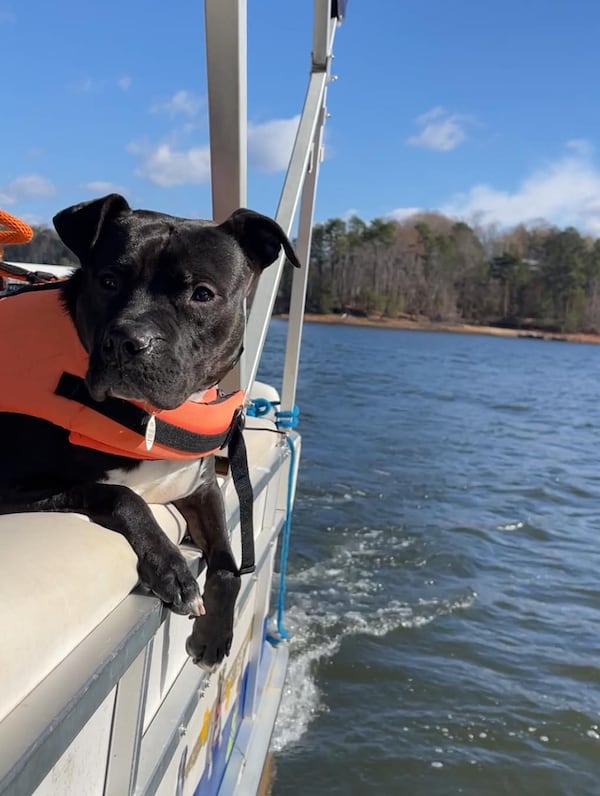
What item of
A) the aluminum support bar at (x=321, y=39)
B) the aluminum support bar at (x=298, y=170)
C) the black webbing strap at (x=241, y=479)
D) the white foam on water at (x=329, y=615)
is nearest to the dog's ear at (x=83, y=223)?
the black webbing strap at (x=241, y=479)

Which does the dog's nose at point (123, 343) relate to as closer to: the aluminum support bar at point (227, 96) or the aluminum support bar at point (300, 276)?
the aluminum support bar at point (227, 96)

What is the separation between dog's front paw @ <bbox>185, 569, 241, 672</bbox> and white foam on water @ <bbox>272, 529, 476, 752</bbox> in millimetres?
2623

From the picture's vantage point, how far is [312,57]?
3.81 metres

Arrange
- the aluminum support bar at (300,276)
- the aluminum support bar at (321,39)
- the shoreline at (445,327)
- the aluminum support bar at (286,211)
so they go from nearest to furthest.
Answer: the aluminum support bar at (286,211) < the aluminum support bar at (321,39) < the aluminum support bar at (300,276) < the shoreline at (445,327)

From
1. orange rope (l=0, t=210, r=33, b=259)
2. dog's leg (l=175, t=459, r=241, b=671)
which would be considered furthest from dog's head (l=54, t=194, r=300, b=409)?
orange rope (l=0, t=210, r=33, b=259)

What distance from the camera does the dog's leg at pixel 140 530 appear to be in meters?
1.73

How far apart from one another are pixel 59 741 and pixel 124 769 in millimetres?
→ 565

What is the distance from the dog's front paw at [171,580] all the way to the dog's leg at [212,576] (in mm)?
370

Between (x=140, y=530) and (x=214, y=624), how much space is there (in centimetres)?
51

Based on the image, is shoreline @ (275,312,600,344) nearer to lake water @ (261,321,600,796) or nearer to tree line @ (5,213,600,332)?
tree line @ (5,213,600,332)

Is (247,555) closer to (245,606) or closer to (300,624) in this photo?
(245,606)

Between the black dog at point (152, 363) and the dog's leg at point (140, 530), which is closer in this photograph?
the dog's leg at point (140, 530)

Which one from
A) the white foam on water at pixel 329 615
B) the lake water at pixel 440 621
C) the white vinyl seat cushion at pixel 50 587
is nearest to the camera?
the white vinyl seat cushion at pixel 50 587

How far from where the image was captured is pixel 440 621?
6.29 m
